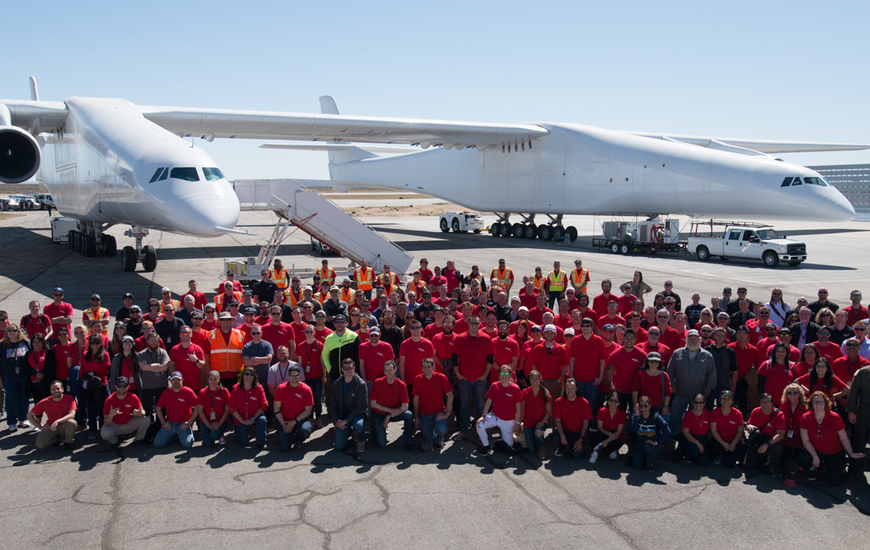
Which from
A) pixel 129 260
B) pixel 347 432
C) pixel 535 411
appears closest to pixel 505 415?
pixel 535 411

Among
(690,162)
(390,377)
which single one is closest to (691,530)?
(390,377)

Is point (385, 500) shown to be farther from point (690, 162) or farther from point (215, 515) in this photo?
point (690, 162)

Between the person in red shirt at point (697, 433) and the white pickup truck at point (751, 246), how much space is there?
18.7 meters

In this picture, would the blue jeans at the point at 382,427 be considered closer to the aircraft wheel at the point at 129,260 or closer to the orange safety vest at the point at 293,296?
the orange safety vest at the point at 293,296

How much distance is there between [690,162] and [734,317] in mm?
19963

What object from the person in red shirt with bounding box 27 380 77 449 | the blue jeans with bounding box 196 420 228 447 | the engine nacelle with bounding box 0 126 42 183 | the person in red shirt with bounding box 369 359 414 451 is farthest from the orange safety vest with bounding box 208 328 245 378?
the engine nacelle with bounding box 0 126 42 183

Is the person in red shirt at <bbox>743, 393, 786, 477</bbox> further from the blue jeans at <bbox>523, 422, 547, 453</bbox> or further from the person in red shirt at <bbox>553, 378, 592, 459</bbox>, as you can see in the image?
the blue jeans at <bbox>523, 422, 547, 453</bbox>

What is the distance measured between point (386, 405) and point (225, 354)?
2.22m

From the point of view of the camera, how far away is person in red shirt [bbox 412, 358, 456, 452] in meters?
7.65

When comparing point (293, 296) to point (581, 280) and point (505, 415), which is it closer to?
point (505, 415)

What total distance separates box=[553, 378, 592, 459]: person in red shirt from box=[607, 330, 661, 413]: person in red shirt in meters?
0.67

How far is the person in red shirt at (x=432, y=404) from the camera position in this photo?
7.65 metres

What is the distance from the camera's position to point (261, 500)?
20.1 feet

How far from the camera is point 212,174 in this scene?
614 inches
